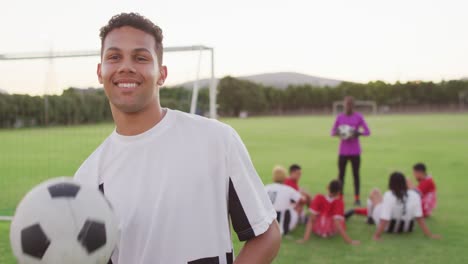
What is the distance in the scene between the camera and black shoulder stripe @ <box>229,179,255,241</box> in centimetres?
169

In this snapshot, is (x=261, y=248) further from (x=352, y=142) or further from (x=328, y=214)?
(x=352, y=142)

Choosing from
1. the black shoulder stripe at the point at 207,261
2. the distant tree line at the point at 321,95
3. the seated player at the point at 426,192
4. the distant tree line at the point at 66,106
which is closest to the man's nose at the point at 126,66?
the black shoulder stripe at the point at 207,261

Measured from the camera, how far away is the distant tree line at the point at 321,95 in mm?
76000

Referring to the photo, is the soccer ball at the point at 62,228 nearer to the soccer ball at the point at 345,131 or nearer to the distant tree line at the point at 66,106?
the distant tree line at the point at 66,106

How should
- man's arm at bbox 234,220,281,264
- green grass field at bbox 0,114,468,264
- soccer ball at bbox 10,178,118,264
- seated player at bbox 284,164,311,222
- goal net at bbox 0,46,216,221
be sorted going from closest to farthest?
1. soccer ball at bbox 10,178,118,264
2. man's arm at bbox 234,220,281,264
3. green grass field at bbox 0,114,468,264
4. seated player at bbox 284,164,311,222
5. goal net at bbox 0,46,216,221

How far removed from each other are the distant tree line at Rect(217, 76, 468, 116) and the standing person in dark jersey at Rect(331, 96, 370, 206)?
65506 millimetres

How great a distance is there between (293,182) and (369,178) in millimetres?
5146

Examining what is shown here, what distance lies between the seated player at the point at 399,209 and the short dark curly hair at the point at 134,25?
478 cm

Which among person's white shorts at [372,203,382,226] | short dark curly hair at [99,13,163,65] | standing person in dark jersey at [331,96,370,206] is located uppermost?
short dark curly hair at [99,13,163,65]

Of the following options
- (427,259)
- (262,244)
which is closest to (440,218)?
(427,259)

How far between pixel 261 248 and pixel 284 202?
→ 14.2 feet

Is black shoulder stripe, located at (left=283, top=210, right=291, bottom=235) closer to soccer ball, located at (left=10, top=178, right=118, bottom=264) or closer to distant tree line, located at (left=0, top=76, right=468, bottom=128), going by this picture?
soccer ball, located at (left=10, top=178, right=118, bottom=264)

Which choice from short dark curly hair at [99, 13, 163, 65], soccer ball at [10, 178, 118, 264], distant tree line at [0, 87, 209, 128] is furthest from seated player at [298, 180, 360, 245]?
soccer ball at [10, 178, 118, 264]

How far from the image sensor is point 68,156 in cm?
1101
